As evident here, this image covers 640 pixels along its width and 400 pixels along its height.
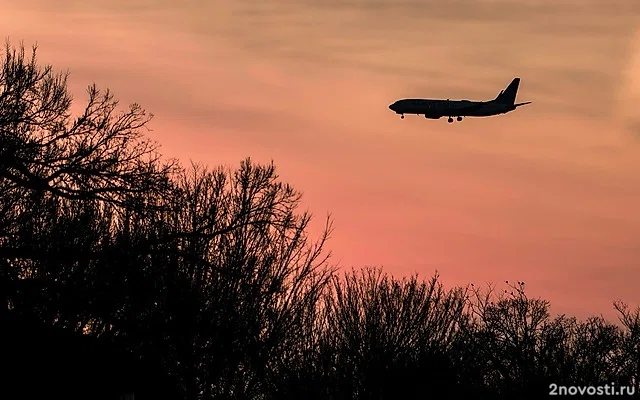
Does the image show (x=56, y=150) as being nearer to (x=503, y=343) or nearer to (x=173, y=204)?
(x=173, y=204)

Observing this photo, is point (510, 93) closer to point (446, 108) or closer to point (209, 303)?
point (446, 108)

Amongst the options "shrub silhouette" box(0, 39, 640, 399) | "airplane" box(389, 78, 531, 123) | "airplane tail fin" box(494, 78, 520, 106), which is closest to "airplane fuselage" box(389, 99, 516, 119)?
"airplane" box(389, 78, 531, 123)

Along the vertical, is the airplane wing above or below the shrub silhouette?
above

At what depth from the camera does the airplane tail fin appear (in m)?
182

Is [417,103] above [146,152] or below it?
above

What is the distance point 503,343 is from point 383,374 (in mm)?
9922

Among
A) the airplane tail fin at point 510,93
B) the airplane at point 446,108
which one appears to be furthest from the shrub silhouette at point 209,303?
the airplane tail fin at point 510,93

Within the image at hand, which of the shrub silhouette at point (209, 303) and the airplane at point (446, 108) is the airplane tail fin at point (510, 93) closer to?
the airplane at point (446, 108)

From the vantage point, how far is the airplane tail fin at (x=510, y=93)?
598 feet

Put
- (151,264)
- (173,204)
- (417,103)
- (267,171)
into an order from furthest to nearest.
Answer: (417,103)
(267,171)
(151,264)
(173,204)

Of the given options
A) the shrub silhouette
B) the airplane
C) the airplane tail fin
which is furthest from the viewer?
the airplane tail fin

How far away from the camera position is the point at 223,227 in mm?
46594

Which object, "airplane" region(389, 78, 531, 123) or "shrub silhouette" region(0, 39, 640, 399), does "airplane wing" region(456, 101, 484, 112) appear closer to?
"airplane" region(389, 78, 531, 123)

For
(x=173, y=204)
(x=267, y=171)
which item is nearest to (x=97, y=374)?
(x=173, y=204)
